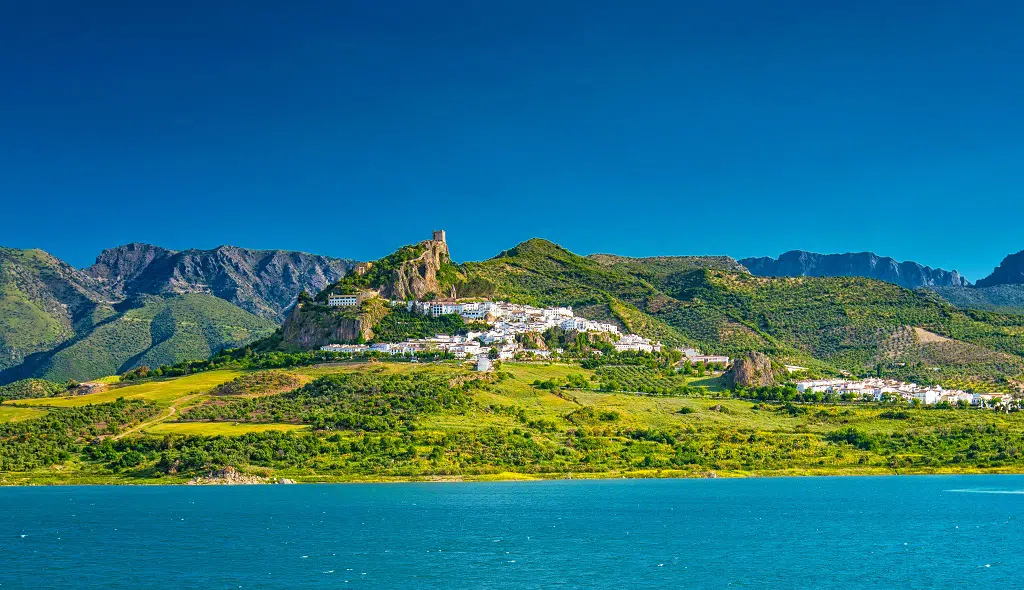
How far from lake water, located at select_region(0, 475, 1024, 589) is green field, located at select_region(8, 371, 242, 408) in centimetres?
4029

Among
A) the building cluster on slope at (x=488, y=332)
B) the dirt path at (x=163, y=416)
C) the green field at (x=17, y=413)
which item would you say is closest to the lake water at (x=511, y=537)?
the dirt path at (x=163, y=416)

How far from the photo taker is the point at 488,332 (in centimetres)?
17862

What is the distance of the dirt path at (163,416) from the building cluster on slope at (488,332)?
34856mm

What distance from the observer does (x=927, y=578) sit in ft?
159

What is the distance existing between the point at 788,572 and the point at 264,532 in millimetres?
33287

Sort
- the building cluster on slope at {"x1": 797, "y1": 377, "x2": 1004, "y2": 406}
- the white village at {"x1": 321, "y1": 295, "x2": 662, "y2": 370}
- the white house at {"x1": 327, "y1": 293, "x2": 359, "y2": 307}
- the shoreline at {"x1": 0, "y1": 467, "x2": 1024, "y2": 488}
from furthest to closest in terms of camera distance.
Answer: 1. the white house at {"x1": 327, "y1": 293, "x2": 359, "y2": 307}
2. the white village at {"x1": 321, "y1": 295, "x2": 662, "y2": 370}
3. the building cluster on slope at {"x1": 797, "y1": 377, "x2": 1004, "y2": 406}
4. the shoreline at {"x1": 0, "y1": 467, "x2": 1024, "y2": 488}

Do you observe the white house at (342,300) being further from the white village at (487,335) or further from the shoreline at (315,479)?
the shoreline at (315,479)

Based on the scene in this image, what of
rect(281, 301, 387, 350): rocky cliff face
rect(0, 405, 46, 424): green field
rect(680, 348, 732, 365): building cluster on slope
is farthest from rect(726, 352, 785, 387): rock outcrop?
rect(0, 405, 46, 424): green field

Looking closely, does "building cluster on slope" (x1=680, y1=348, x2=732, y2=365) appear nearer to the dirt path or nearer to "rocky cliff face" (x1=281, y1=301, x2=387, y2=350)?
"rocky cliff face" (x1=281, y1=301, x2=387, y2=350)

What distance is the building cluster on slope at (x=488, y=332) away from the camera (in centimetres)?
16588

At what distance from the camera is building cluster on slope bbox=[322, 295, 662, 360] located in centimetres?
16588

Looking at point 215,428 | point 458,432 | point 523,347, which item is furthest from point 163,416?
point 523,347

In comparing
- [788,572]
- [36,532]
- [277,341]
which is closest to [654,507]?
[788,572]

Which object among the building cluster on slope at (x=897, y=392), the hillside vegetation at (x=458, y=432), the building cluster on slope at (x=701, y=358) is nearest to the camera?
the hillside vegetation at (x=458, y=432)
